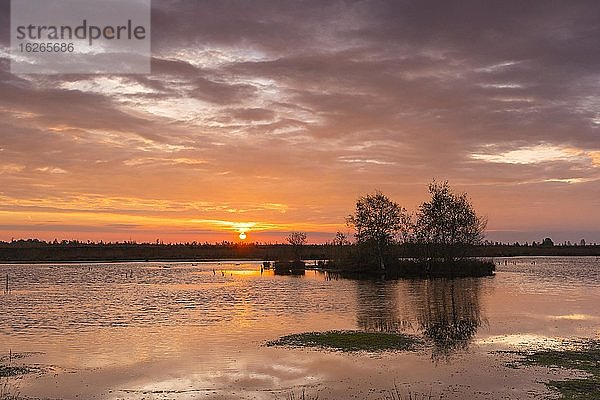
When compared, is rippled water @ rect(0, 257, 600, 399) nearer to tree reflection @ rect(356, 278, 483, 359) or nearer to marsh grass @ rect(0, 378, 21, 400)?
tree reflection @ rect(356, 278, 483, 359)

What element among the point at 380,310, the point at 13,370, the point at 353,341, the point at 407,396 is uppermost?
the point at 380,310

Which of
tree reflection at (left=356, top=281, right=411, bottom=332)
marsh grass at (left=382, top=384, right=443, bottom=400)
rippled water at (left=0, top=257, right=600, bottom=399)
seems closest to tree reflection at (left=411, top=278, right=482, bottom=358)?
rippled water at (left=0, top=257, right=600, bottom=399)

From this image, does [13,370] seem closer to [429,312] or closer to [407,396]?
[407,396]

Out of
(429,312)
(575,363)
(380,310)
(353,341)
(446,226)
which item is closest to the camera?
(575,363)

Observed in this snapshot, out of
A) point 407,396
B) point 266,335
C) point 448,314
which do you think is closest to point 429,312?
point 448,314

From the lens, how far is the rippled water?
22.5m

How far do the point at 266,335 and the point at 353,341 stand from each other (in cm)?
555

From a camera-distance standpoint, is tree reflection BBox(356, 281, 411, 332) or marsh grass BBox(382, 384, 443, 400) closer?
marsh grass BBox(382, 384, 443, 400)

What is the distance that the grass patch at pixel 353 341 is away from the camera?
2972 cm

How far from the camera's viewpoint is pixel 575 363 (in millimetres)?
25125

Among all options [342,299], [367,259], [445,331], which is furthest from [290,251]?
[445,331]

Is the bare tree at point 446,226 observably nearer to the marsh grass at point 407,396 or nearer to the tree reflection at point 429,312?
the tree reflection at point 429,312

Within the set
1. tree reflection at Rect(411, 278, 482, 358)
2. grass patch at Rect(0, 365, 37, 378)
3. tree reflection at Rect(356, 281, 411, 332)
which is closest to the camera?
grass patch at Rect(0, 365, 37, 378)

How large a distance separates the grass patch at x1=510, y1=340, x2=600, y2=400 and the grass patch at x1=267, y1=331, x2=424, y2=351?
5.85 metres
